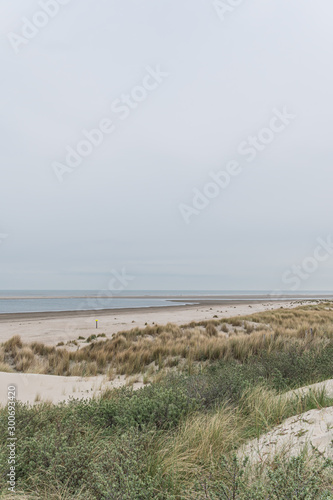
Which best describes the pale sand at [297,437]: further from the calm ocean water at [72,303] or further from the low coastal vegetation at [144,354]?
the calm ocean water at [72,303]

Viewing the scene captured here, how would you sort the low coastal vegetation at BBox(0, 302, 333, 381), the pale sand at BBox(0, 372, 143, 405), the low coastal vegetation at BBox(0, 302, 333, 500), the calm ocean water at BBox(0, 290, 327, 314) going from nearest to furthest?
the low coastal vegetation at BBox(0, 302, 333, 500) < the pale sand at BBox(0, 372, 143, 405) < the low coastal vegetation at BBox(0, 302, 333, 381) < the calm ocean water at BBox(0, 290, 327, 314)

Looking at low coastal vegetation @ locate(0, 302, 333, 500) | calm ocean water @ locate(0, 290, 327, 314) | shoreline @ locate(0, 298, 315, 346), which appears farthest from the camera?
calm ocean water @ locate(0, 290, 327, 314)

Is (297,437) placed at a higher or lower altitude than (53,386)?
higher

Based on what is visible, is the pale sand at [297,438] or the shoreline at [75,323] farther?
the shoreline at [75,323]

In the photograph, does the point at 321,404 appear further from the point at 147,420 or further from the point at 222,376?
the point at 147,420


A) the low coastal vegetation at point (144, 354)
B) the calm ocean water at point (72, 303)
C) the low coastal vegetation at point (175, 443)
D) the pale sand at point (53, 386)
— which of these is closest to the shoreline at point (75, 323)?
the low coastal vegetation at point (144, 354)

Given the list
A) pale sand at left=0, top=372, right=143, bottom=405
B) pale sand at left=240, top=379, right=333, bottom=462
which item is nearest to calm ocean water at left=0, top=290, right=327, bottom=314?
pale sand at left=0, top=372, right=143, bottom=405

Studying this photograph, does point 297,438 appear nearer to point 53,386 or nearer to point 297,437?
point 297,437

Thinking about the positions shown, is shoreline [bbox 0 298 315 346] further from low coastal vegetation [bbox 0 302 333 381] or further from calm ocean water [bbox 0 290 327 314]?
calm ocean water [bbox 0 290 327 314]

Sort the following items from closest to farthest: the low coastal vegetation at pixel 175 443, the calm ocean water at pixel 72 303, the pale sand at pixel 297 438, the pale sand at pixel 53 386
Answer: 1. the low coastal vegetation at pixel 175 443
2. the pale sand at pixel 297 438
3. the pale sand at pixel 53 386
4. the calm ocean water at pixel 72 303

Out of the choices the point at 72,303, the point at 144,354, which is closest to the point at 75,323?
the point at 144,354

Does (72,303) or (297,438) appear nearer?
(297,438)

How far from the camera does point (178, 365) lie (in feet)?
34.0

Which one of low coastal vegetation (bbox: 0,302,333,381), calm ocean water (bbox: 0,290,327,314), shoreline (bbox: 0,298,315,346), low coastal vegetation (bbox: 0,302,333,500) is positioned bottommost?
calm ocean water (bbox: 0,290,327,314)
